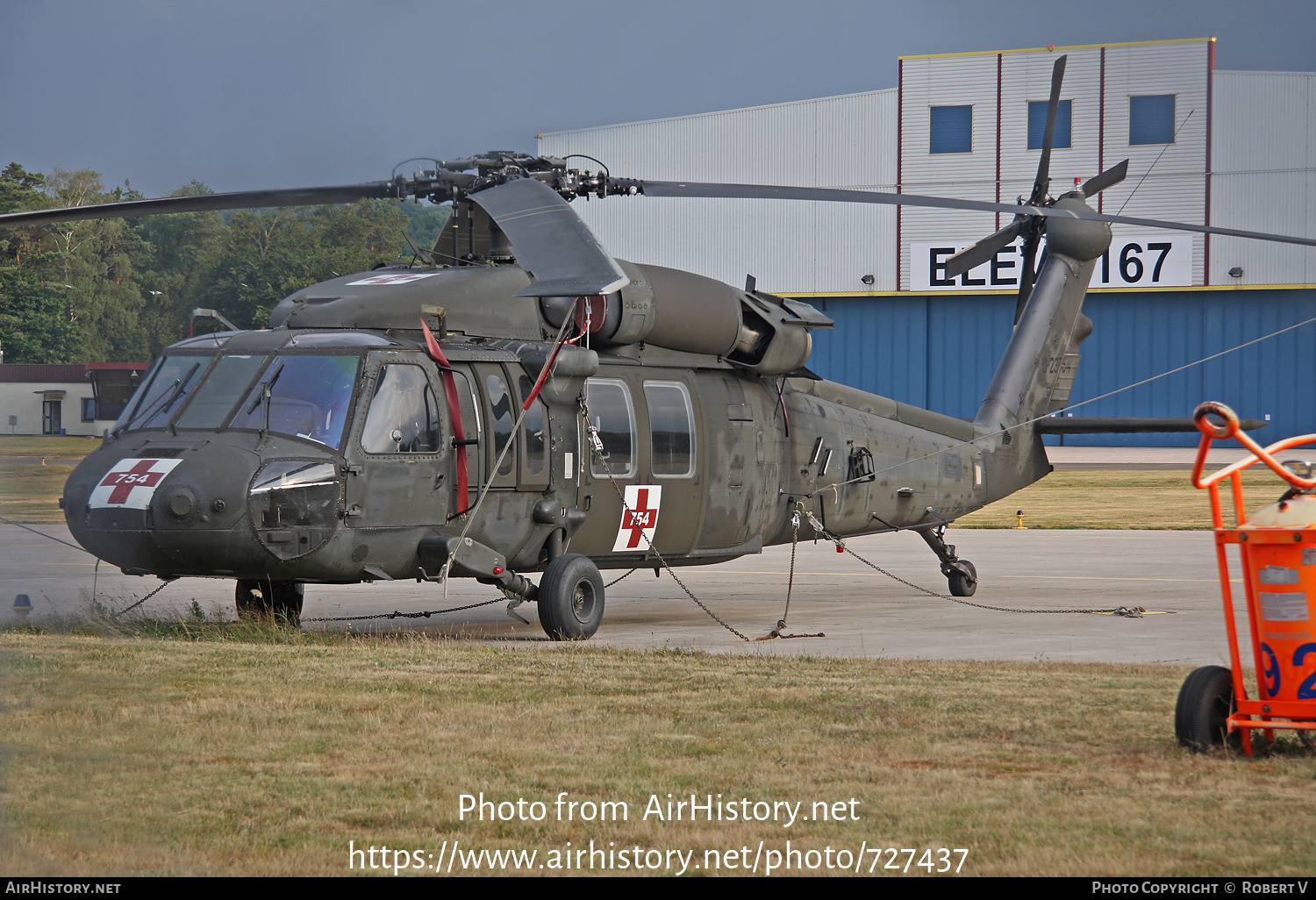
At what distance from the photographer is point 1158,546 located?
69.3 feet

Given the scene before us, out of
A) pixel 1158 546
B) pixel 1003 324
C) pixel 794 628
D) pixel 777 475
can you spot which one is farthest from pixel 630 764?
pixel 1003 324

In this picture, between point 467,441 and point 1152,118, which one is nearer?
point 467,441

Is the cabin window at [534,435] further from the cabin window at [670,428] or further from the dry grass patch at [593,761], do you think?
the dry grass patch at [593,761]

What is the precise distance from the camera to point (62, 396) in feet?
17.6

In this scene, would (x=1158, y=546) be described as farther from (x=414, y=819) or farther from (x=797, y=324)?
(x=414, y=819)

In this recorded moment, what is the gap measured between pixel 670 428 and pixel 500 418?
6.23 ft

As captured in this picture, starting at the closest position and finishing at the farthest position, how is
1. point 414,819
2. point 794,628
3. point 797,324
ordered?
A: 1. point 414,819
2. point 794,628
3. point 797,324

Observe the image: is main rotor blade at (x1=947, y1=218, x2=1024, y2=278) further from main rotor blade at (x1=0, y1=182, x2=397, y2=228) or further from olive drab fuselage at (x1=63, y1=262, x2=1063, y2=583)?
main rotor blade at (x1=0, y1=182, x2=397, y2=228)

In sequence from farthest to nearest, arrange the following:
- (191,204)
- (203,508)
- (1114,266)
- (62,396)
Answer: (1114,266) < (203,508) < (62,396) < (191,204)

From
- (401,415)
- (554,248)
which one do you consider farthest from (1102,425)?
(554,248)

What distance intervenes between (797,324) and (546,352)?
10.1 feet

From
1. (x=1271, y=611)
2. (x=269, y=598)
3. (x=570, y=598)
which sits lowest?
(x=269, y=598)

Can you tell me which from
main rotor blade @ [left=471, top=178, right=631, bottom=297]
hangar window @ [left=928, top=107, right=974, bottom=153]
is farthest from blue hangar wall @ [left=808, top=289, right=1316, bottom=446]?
main rotor blade @ [left=471, top=178, right=631, bottom=297]

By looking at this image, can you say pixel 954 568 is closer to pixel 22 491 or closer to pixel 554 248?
pixel 554 248
